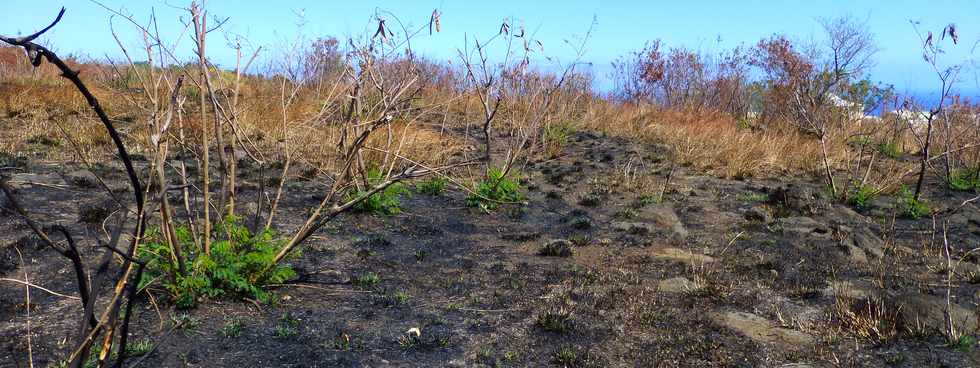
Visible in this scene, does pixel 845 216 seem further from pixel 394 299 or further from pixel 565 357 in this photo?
pixel 394 299

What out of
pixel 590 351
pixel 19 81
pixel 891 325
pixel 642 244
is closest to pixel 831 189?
pixel 642 244

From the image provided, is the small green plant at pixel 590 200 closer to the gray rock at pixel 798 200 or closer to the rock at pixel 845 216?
the gray rock at pixel 798 200

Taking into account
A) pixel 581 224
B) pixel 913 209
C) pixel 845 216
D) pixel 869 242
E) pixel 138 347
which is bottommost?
pixel 138 347

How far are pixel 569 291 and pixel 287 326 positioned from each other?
1673 mm

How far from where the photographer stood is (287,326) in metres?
3.41

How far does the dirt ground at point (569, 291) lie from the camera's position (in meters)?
3.24

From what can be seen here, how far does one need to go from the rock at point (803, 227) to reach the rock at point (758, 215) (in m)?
0.13

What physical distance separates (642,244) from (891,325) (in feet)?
6.48

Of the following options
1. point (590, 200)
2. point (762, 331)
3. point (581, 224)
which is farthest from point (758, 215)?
point (762, 331)

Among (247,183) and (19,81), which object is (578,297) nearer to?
(247,183)

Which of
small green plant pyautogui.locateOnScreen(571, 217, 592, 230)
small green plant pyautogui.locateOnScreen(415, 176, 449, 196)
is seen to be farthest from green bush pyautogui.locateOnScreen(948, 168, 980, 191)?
small green plant pyautogui.locateOnScreen(415, 176, 449, 196)

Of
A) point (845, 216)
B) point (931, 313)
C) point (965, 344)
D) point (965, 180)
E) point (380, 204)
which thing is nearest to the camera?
point (965, 344)

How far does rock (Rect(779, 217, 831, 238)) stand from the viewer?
5.54m

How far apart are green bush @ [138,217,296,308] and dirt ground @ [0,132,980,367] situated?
93 mm
